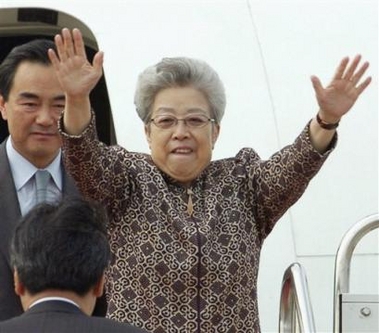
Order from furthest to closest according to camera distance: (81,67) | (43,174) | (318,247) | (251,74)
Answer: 1. (251,74)
2. (318,247)
3. (43,174)
4. (81,67)

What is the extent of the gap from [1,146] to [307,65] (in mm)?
2129

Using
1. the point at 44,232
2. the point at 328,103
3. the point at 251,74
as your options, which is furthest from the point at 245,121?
the point at 44,232

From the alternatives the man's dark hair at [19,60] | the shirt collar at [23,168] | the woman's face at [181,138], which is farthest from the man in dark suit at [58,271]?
the man's dark hair at [19,60]

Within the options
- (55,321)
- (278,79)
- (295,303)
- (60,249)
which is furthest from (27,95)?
(278,79)

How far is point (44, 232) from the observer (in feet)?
10.8

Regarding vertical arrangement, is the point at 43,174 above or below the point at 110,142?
below

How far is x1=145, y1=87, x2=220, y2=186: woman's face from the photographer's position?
14.2 feet

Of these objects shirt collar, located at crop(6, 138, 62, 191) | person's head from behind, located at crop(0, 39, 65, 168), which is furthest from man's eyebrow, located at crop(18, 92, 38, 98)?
shirt collar, located at crop(6, 138, 62, 191)

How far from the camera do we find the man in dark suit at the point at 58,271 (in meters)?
3.20

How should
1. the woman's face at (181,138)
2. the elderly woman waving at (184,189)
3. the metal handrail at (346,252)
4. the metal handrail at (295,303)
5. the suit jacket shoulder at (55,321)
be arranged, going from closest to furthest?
the suit jacket shoulder at (55,321), the elderly woman waving at (184,189), the woman's face at (181,138), the metal handrail at (295,303), the metal handrail at (346,252)

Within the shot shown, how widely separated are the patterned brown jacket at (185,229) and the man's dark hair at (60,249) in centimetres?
80

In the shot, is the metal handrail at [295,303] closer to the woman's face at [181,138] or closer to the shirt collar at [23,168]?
the woman's face at [181,138]

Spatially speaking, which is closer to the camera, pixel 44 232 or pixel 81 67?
pixel 44 232

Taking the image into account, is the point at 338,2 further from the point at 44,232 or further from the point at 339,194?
the point at 44,232
